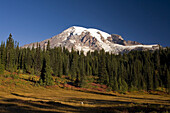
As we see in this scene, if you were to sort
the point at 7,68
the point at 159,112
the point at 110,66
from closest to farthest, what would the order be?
the point at 159,112, the point at 7,68, the point at 110,66

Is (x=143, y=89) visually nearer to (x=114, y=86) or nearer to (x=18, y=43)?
(x=114, y=86)

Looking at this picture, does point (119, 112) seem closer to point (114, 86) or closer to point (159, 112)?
point (159, 112)

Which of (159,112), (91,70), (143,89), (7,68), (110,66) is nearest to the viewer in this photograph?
(159,112)

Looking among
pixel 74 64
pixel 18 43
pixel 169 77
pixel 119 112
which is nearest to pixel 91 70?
pixel 74 64

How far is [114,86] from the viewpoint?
247 ft

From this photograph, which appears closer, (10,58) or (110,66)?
(10,58)

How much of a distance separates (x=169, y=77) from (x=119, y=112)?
101m

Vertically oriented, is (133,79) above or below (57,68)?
below

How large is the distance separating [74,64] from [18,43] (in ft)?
201

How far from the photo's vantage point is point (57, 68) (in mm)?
99688

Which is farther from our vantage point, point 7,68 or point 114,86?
point 7,68

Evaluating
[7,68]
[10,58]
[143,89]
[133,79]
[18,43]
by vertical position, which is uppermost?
[18,43]

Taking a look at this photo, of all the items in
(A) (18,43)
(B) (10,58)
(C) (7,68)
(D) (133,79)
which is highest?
(A) (18,43)

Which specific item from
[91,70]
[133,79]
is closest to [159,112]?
[133,79]
